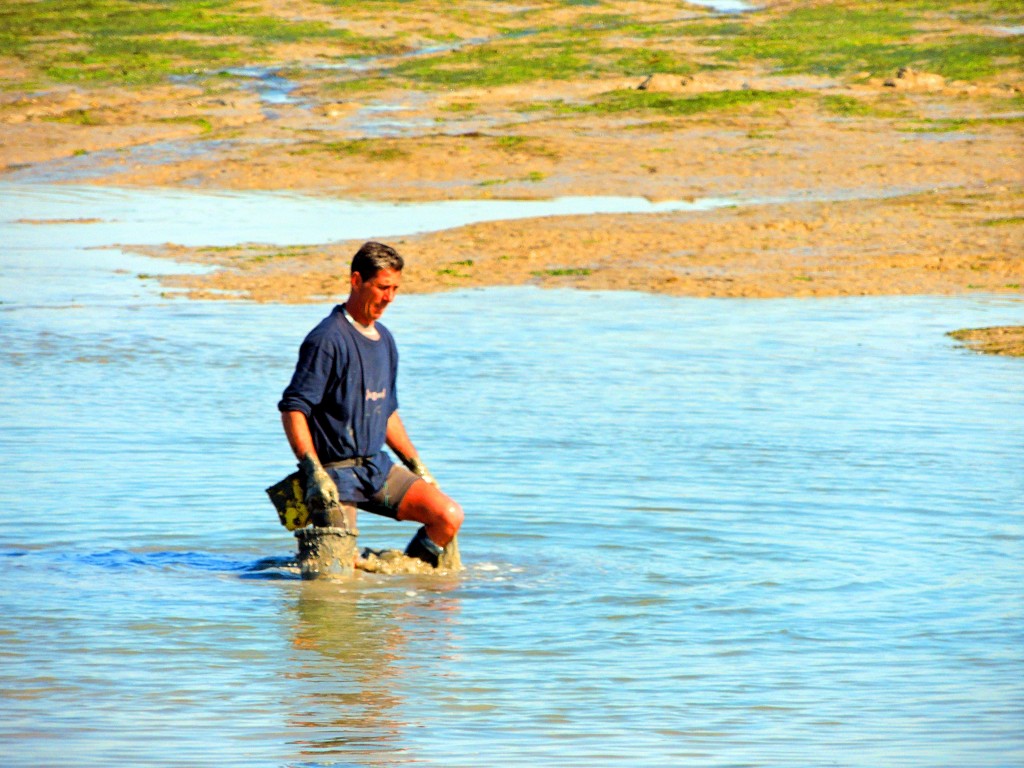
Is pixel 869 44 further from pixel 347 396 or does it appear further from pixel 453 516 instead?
pixel 347 396

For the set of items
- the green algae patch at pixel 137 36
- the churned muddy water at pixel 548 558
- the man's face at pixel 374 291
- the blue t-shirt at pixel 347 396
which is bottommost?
the churned muddy water at pixel 548 558

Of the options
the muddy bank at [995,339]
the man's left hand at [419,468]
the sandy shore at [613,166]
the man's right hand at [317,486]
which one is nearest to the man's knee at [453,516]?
the man's left hand at [419,468]

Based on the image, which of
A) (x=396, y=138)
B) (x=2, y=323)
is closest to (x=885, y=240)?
(x=2, y=323)

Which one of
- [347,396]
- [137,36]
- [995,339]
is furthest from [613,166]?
[137,36]

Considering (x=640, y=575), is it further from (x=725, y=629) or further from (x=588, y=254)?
(x=588, y=254)

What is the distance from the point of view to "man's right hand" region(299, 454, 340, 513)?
7055 millimetres

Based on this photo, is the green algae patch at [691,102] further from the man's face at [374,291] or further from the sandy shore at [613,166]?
the man's face at [374,291]

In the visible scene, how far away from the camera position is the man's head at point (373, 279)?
702 cm

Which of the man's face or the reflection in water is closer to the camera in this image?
→ the reflection in water

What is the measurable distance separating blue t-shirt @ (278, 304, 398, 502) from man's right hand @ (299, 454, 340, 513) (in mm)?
195

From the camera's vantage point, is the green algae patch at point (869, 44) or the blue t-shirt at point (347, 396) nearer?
the blue t-shirt at point (347, 396)

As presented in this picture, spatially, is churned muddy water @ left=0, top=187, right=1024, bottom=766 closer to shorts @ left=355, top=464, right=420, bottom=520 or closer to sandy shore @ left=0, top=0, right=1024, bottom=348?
shorts @ left=355, top=464, right=420, bottom=520

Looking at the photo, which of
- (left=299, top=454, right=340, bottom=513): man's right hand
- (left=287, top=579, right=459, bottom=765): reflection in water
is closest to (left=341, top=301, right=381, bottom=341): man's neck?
(left=299, top=454, right=340, bottom=513): man's right hand

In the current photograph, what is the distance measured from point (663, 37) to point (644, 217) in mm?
30149
